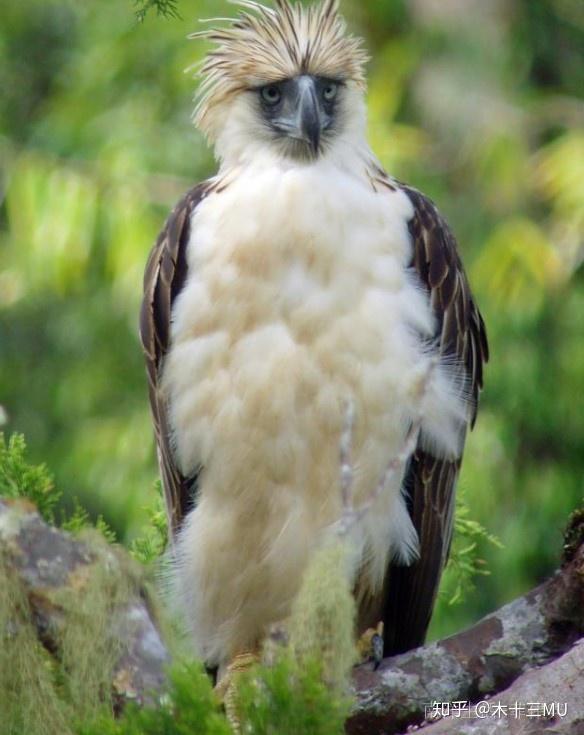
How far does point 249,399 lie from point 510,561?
504cm

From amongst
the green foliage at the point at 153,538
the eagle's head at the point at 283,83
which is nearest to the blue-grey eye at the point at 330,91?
the eagle's head at the point at 283,83

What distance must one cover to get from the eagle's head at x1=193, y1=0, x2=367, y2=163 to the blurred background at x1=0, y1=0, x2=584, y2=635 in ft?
11.5

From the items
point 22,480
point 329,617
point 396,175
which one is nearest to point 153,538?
point 22,480

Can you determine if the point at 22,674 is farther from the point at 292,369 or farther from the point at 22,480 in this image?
the point at 292,369

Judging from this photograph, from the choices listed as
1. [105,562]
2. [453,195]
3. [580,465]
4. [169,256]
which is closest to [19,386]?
[453,195]

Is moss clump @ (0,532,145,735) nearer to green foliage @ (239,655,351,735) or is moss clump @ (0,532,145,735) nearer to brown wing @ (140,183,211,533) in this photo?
green foliage @ (239,655,351,735)

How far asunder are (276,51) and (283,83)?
0.11 metres

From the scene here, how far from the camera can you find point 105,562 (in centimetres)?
340

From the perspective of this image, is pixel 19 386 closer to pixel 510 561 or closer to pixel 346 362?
pixel 510 561

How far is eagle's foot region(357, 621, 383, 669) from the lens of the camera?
4.53 metres

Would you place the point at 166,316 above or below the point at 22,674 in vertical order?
above

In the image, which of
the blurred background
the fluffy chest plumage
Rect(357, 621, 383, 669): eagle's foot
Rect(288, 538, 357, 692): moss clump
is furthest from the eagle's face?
the blurred background

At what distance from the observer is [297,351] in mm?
4434

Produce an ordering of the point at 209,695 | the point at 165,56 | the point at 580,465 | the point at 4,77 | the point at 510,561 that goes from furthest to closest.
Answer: the point at 4,77 → the point at 165,56 → the point at 580,465 → the point at 510,561 → the point at 209,695
